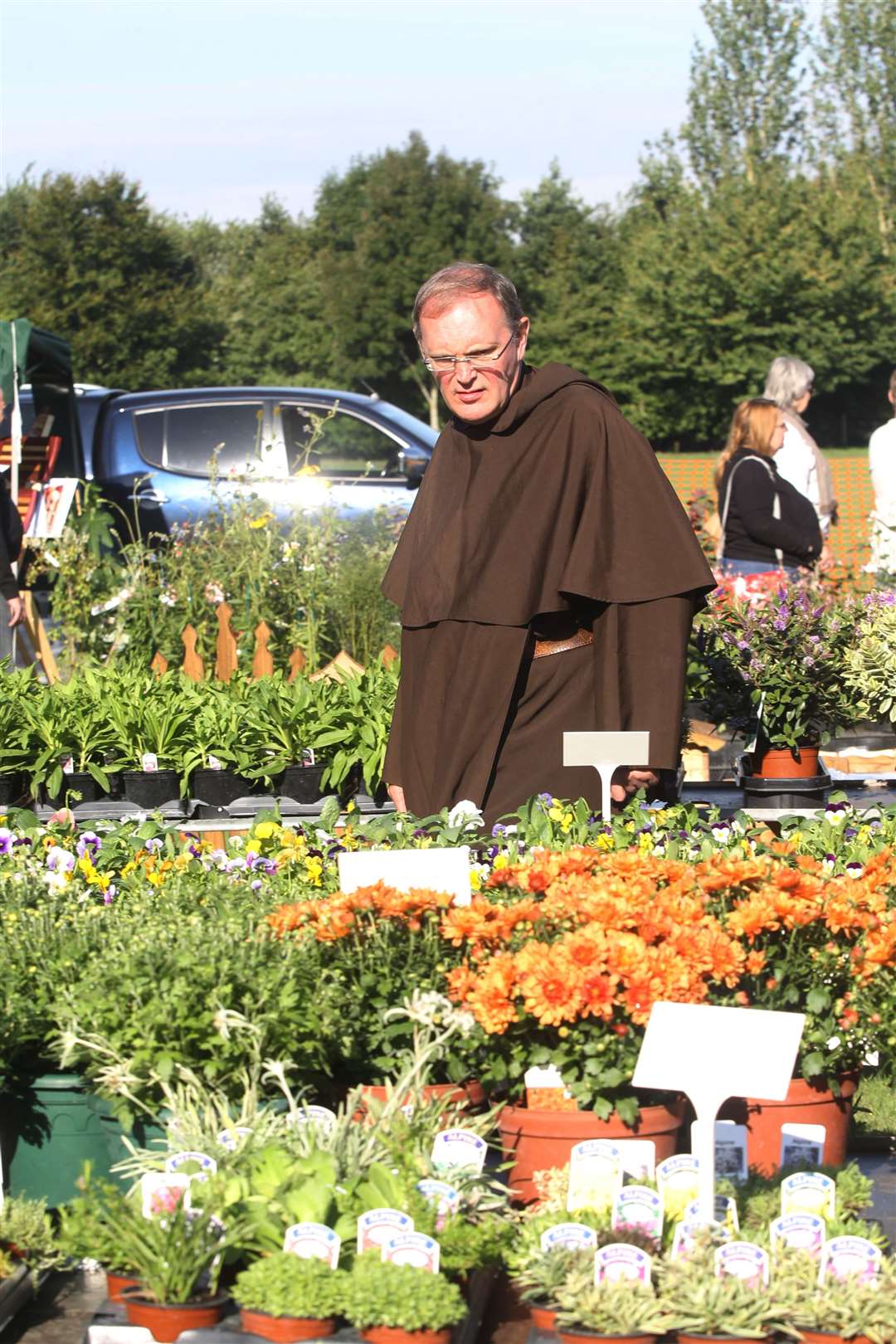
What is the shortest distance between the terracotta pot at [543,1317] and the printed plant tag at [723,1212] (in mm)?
197

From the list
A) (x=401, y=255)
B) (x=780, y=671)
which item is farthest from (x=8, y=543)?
(x=401, y=255)

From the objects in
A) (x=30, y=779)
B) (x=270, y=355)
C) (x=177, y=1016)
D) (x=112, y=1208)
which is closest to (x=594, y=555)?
(x=177, y=1016)

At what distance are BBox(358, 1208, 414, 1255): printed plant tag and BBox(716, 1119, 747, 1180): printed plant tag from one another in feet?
1.78

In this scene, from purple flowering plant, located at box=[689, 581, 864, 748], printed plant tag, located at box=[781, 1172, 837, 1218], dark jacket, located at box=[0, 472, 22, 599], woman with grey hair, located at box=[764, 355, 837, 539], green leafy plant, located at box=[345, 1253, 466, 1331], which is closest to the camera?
green leafy plant, located at box=[345, 1253, 466, 1331]

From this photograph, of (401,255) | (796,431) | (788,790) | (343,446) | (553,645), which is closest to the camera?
Result: (553,645)

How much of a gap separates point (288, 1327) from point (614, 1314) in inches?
14.6

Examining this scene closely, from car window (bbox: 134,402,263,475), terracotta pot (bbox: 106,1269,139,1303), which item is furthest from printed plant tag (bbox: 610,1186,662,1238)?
car window (bbox: 134,402,263,475)

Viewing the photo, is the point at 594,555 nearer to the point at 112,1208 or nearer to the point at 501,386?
the point at 501,386

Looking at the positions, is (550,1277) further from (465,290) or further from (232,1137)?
(465,290)

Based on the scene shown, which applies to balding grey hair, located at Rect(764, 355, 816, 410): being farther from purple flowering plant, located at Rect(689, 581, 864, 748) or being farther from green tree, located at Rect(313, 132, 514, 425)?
green tree, located at Rect(313, 132, 514, 425)

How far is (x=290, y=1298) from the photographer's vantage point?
6.30 feet

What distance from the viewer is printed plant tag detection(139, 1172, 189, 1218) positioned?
2.05 metres

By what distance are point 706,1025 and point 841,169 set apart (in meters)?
50.8

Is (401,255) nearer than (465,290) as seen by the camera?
No
